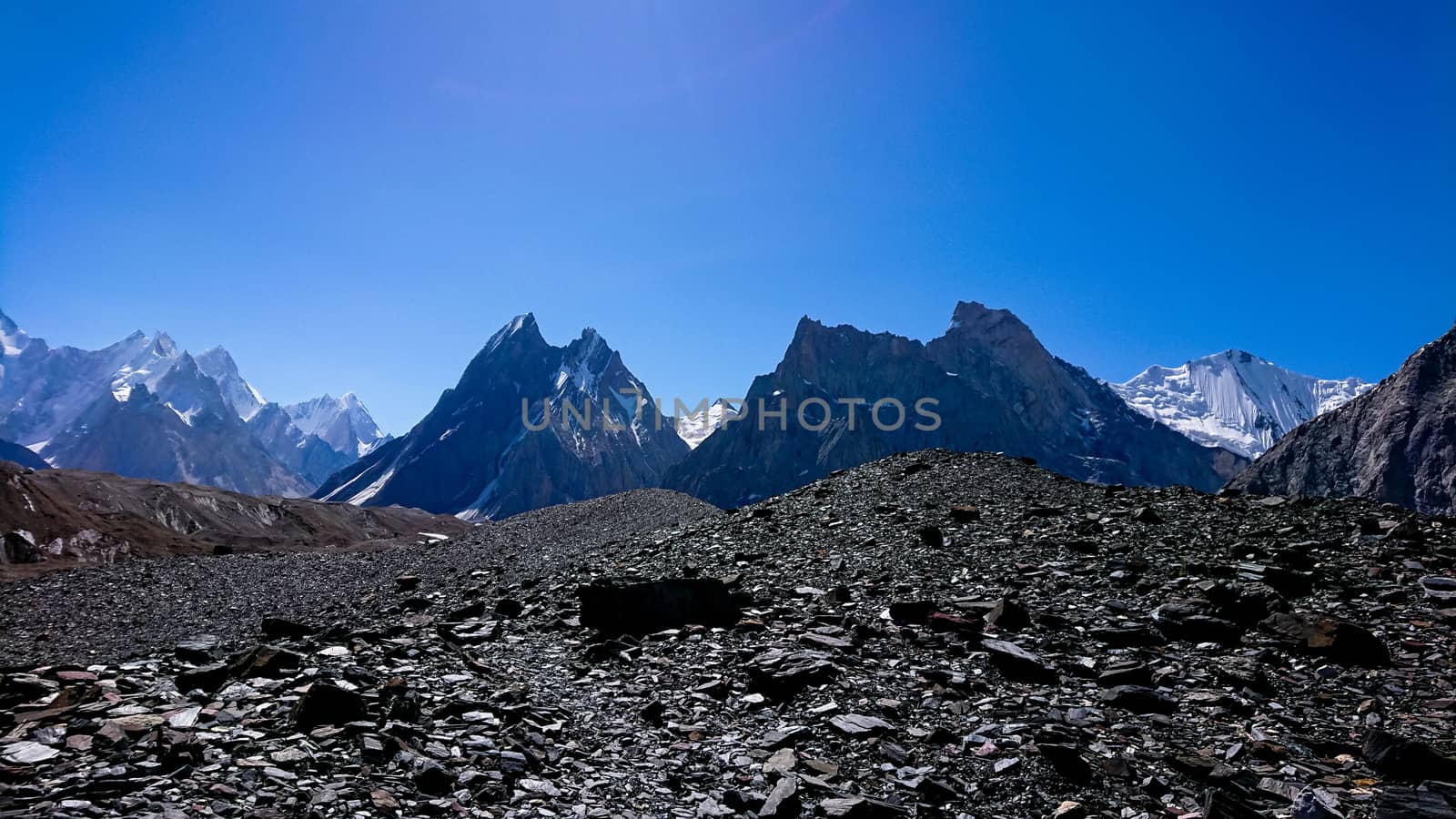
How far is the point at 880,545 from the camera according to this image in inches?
827

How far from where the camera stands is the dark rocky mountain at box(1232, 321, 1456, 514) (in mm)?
170625

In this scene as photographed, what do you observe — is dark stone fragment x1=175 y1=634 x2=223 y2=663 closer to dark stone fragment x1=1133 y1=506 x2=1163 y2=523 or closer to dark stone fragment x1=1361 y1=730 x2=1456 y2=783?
dark stone fragment x1=1361 y1=730 x2=1456 y2=783

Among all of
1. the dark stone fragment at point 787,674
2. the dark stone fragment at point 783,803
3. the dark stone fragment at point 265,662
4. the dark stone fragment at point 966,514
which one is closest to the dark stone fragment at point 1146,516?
the dark stone fragment at point 966,514

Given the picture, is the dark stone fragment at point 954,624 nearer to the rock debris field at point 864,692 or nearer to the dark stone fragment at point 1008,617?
the rock debris field at point 864,692

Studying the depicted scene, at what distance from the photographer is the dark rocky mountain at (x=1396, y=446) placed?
560 ft

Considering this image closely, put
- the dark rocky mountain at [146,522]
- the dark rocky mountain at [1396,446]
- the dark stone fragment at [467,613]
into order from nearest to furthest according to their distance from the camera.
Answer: the dark stone fragment at [467,613], the dark rocky mountain at [146,522], the dark rocky mountain at [1396,446]

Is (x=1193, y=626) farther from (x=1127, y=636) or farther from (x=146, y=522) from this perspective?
(x=146, y=522)

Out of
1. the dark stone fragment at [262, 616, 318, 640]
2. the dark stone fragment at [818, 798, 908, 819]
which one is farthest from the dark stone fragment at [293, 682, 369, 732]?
the dark stone fragment at [262, 616, 318, 640]

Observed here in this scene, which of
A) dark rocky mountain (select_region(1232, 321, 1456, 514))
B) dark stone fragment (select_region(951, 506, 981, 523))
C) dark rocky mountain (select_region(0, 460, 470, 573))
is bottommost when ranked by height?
dark rocky mountain (select_region(0, 460, 470, 573))

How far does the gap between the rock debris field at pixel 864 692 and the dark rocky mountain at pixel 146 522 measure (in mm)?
55339

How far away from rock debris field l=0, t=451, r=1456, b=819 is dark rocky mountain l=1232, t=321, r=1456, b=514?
A: 670ft

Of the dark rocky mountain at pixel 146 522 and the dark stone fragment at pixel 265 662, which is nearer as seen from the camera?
the dark stone fragment at pixel 265 662

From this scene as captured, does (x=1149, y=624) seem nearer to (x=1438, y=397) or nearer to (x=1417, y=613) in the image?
(x=1417, y=613)

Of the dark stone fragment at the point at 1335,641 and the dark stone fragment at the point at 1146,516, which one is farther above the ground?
the dark stone fragment at the point at 1146,516
